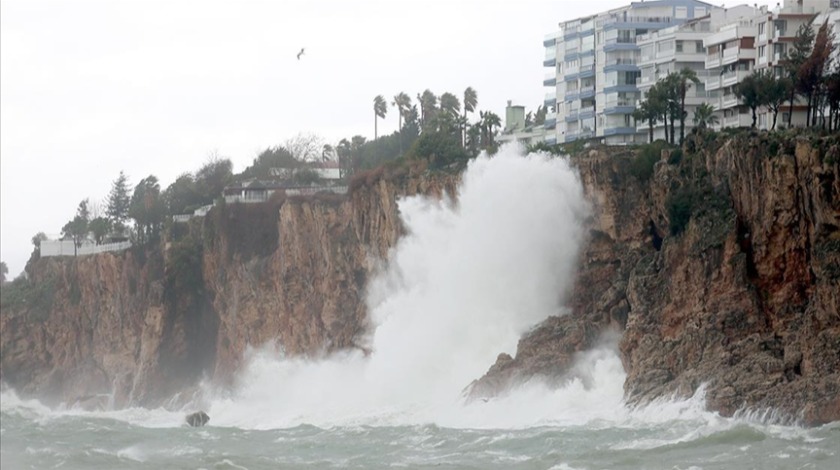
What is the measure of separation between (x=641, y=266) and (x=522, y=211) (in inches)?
279

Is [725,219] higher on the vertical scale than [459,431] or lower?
higher

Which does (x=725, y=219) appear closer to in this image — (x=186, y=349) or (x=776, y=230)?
(x=776, y=230)

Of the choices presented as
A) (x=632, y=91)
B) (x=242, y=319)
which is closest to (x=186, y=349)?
(x=242, y=319)

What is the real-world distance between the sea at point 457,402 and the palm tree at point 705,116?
5.15 m

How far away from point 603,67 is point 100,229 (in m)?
34.1

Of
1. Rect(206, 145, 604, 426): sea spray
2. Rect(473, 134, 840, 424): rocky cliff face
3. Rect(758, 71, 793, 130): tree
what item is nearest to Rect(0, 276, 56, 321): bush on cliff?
Rect(206, 145, 604, 426): sea spray

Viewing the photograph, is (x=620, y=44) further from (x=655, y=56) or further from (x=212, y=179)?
(x=212, y=179)

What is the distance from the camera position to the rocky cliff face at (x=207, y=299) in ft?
242

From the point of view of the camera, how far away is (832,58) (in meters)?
59.0

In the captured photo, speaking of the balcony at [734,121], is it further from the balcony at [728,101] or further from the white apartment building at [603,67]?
the white apartment building at [603,67]

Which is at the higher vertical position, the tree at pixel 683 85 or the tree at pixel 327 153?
the tree at pixel 683 85

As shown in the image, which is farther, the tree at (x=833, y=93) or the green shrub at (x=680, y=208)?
the tree at (x=833, y=93)

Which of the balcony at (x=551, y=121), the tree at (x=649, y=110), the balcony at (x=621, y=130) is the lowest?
the balcony at (x=621, y=130)

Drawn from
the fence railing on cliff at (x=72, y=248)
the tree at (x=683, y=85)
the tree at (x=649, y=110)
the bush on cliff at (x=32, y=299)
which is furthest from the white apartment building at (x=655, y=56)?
the bush on cliff at (x=32, y=299)
